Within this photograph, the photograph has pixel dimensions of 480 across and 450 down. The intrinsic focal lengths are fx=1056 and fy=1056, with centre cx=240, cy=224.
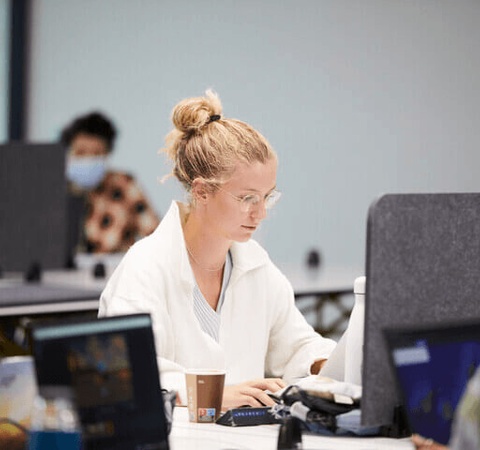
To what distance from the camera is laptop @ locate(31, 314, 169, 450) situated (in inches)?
55.7

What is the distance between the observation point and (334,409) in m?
1.77

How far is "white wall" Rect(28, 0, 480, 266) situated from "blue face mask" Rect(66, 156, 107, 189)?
1.31m

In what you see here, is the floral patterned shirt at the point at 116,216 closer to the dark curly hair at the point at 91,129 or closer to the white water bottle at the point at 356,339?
the dark curly hair at the point at 91,129

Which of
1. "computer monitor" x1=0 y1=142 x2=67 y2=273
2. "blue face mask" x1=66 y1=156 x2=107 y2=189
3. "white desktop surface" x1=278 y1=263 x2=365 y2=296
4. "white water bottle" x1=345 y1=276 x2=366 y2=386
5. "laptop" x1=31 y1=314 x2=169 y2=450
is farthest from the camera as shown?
"blue face mask" x1=66 y1=156 x2=107 y2=189

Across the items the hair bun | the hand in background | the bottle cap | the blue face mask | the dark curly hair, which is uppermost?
the dark curly hair

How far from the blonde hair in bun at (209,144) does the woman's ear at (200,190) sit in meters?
0.01

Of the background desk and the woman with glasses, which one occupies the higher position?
the woman with glasses

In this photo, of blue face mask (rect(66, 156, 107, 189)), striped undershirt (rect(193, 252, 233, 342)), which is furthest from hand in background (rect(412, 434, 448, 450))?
blue face mask (rect(66, 156, 107, 189))

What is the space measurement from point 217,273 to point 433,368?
36.5 inches

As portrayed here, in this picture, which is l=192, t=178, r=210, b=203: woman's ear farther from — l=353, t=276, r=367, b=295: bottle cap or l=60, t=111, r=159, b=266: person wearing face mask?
l=60, t=111, r=159, b=266: person wearing face mask

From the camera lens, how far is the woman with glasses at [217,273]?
2.25 metres

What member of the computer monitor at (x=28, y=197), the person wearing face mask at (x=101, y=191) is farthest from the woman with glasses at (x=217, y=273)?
the person wearing face mask at (x=101, y=191)

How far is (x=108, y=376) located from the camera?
146 cm

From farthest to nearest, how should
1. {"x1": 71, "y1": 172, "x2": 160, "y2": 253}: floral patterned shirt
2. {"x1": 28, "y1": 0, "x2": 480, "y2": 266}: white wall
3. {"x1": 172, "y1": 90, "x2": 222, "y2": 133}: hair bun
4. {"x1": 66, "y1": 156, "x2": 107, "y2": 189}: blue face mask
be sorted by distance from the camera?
{"x1": 28, "y1": 0, "x2": 480, "y2": 266}: white wall → {"x1": 71, "y1": 172, "x2": 160, "y2": 253}: floral patterned shirt → {"x1": 66, "y1": 156, "x2": 107, "y2": 189}: blue face mask → {"x1": 172, "y1": 90, "x2": 222, "y2": 133}: hair bun
